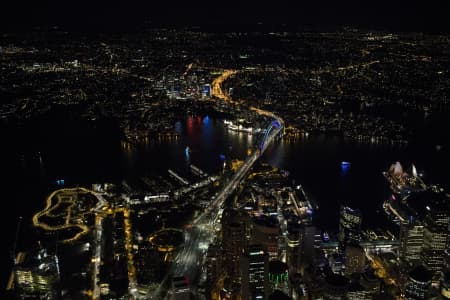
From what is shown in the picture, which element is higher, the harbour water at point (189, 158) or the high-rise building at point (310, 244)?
the harbour water at point (189, 158)

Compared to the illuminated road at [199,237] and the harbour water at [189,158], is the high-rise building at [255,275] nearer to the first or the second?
the illuminated road at [199,237]

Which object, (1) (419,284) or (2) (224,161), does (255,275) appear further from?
(2) (224,161)

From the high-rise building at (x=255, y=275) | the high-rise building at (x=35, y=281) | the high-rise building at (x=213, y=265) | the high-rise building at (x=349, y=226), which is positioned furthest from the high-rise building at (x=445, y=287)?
the high-rise building at (x=35, y=281)

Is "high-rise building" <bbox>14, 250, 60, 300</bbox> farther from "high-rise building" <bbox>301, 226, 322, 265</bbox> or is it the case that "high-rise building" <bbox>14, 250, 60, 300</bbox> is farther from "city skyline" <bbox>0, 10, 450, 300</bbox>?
"high-rise building" <bbox>301, 226, 322, 265</bbox>

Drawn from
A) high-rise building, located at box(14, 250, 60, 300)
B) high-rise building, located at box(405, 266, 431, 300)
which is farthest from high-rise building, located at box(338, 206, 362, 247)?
high-rise building, located at box(14, 250, 60, 300)

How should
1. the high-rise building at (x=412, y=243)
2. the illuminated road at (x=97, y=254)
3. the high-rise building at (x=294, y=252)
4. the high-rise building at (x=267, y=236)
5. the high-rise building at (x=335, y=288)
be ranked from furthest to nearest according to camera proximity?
the high-rise building at (x=412, y=243), the high-rise building at (x=267, y=236), the high-rise building at (x=294, y=252), the illuminated road at (x=97, y=254), the high-rise building at (x=335, y=288)

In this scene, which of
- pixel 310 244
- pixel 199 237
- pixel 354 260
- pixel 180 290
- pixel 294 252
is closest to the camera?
pixel 180 290

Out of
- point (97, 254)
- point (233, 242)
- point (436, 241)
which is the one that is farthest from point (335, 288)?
point (97, 254)
